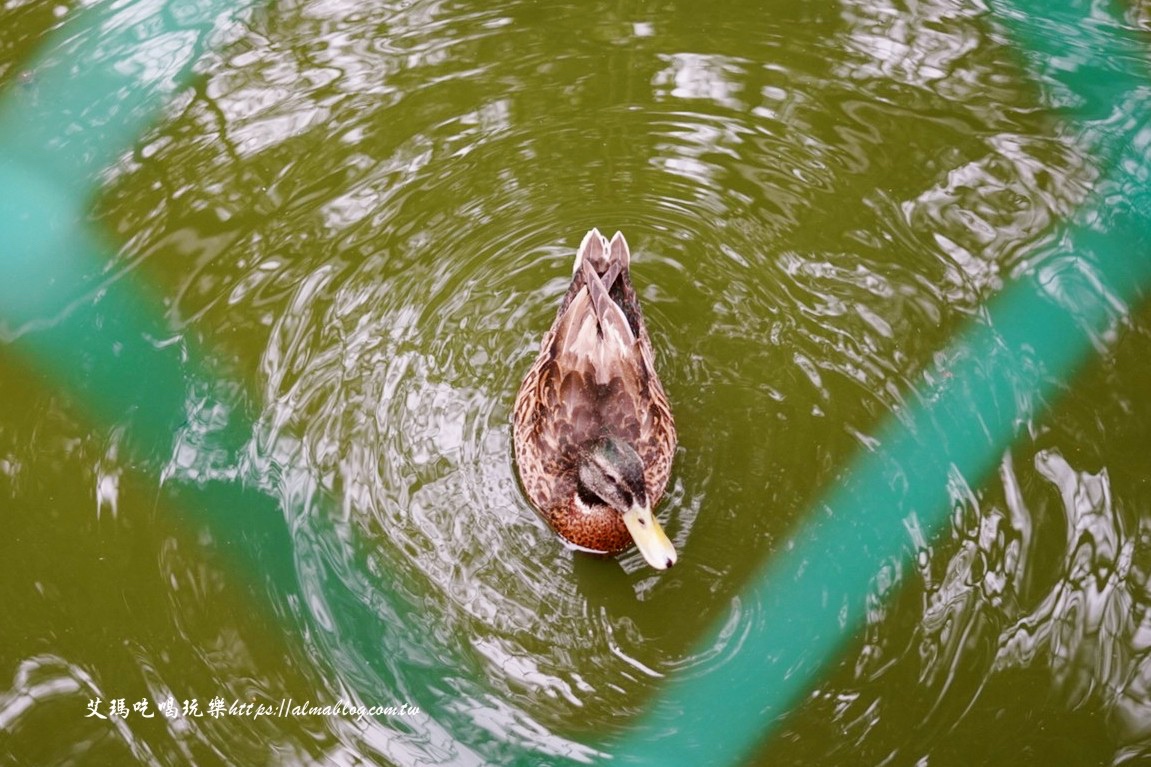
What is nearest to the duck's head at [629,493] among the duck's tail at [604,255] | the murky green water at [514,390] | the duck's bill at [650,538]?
the duck's bill at [650,538]

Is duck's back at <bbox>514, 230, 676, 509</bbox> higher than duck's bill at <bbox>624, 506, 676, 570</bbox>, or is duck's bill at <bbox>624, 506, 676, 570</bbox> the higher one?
duck's back at <bbox>514, 230, 676, 509</bbox>

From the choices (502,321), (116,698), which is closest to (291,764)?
(116,698)

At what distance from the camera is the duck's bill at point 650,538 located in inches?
146

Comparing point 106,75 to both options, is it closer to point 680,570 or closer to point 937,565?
point 680,570

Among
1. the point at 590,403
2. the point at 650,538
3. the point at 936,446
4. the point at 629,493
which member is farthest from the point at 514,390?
the point at 936,446

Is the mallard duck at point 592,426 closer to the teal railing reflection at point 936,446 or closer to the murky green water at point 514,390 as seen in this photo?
the murky green water at point 514,390

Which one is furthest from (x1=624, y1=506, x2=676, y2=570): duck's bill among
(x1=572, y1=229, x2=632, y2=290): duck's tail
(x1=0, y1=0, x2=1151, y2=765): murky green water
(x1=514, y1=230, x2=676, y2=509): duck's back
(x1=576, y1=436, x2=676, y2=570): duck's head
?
(x1=572, y1=229, x2=632, y2=290): duck's tail

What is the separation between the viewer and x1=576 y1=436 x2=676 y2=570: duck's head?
373cm

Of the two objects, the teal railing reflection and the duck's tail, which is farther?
the duck's tail

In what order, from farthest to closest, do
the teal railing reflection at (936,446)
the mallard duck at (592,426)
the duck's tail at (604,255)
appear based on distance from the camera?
the duck's tail at (604,255), the mallard duck at (592,426), the teal railing reflection at (936,446)

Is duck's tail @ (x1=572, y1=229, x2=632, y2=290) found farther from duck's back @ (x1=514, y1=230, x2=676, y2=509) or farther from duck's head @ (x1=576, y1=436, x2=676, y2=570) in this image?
duck's head @ (x1=576, y1=436, x2=676, y2=570)

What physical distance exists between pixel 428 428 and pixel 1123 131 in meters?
3.51

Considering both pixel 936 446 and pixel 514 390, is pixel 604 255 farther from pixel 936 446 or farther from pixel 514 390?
pixel 936 446

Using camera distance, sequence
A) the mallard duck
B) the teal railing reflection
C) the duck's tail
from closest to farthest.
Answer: the teal railing reflection, the mallard duck, the duck's tail
